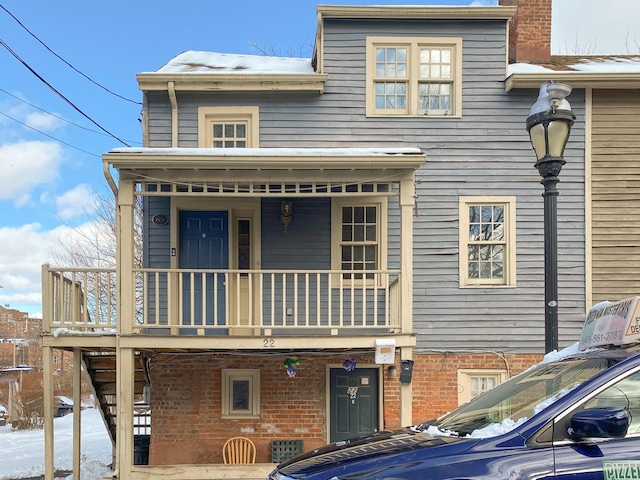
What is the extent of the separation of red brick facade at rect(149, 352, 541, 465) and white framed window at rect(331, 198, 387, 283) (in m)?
1.59

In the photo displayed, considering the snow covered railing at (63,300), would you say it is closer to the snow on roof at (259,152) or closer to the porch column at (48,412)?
the porch column at (48,412)

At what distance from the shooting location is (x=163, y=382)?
9.23m

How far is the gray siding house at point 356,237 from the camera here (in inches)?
364

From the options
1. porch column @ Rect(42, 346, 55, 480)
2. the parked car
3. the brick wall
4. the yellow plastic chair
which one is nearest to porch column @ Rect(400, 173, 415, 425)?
the brick wall

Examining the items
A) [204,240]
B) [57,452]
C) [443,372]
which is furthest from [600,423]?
[57,452]

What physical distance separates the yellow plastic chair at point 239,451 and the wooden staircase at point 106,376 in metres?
1.92

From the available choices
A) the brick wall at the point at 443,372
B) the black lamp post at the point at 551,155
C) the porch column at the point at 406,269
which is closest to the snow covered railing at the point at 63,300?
the porch column at the point at 406,269

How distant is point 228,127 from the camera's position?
9781 millimetres

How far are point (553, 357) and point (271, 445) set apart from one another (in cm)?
630

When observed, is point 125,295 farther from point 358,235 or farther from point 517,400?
point 517,400

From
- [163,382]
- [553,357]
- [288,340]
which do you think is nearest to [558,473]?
[553,357]

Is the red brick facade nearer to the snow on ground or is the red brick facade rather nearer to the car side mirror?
the snow on ground

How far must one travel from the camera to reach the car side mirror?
2.69 metres

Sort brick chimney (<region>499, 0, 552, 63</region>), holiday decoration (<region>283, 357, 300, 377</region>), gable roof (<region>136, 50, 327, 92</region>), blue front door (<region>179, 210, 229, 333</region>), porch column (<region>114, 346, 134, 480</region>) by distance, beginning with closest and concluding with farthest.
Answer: porch column (<region>114, 346, 134, 480</region>) → holiday decoration (<region>283, 357, 300, 377</region>) → gable roof (<region>136, 50, 327, 92</region>) → blue front door (<region>179, 210, 229, 333</region>) → brick chimney (<region>499, 0, 552, 63</region>)
